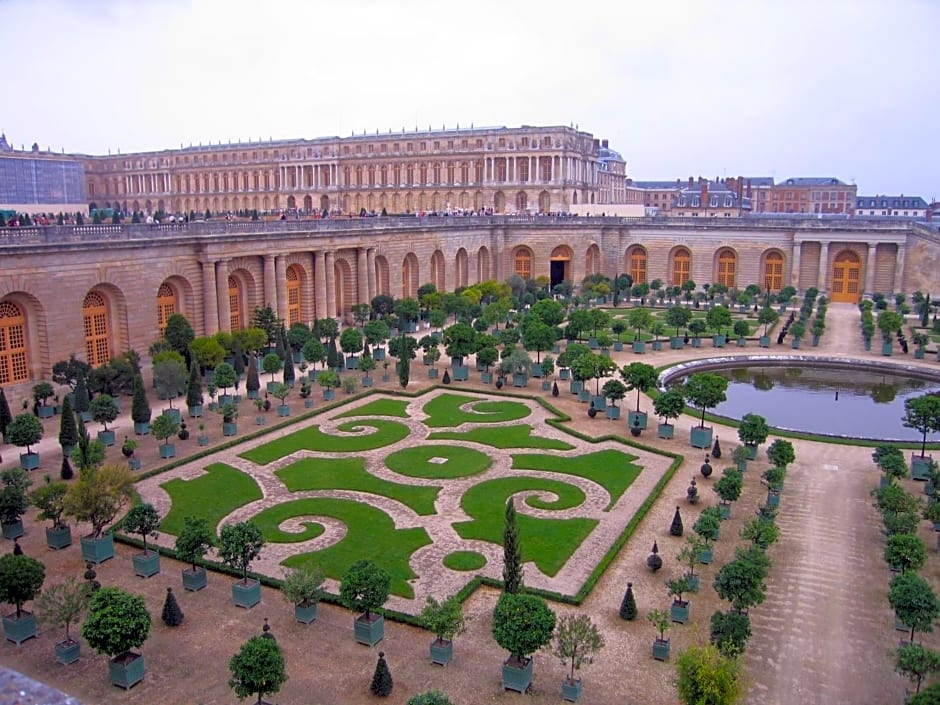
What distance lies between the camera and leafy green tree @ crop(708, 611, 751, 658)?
49.3 feet

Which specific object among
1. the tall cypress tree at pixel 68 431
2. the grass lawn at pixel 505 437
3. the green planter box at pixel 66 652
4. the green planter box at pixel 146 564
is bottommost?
the green planter box at pixel 66 652

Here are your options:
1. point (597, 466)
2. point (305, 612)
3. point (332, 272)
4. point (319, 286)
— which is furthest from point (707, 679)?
point (332, 272)

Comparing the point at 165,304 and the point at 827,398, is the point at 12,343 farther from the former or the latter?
the point at 827,398

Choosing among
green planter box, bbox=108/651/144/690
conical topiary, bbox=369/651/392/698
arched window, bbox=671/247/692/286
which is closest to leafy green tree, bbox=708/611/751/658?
conical topiary, bbox=369/651/392/698

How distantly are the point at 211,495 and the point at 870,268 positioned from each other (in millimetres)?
55868

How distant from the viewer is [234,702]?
14.6 meters

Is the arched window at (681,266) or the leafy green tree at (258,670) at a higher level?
the arched window at (681,266)

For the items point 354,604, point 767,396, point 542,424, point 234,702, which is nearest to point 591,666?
point 354,604

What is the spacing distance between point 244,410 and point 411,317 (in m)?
19.7

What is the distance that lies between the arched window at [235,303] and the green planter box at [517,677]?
35.0 meters

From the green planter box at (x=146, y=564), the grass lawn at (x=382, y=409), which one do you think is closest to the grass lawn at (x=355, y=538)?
the green planter box at (x=146, y=564)

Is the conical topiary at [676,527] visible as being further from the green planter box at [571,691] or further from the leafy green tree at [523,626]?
the green planter box at [571,691]

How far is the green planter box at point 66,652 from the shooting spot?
1571cm

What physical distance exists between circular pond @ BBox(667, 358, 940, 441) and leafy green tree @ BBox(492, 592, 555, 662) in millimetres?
19954
